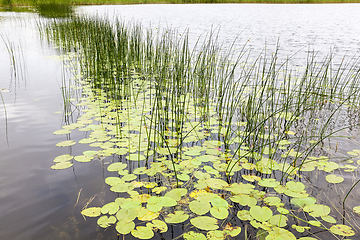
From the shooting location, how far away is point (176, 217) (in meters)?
1.45

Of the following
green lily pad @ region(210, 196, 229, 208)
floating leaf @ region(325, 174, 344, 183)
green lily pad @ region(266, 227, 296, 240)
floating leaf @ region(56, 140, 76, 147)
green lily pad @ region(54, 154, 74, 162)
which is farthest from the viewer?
floating leaf @ region(56, 140, 76, 147)

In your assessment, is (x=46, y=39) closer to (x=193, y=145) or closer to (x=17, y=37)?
(x=17, y=37)

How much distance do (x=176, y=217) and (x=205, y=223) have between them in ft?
0.60

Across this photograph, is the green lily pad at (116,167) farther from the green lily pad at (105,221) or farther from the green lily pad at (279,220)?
the green lily pad at (279,220)

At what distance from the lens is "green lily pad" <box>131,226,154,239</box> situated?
132cm

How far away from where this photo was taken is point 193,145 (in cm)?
237

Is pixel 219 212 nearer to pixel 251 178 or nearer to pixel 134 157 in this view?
pixel 251 178

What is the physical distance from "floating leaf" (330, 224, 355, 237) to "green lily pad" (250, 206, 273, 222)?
1.18 ft

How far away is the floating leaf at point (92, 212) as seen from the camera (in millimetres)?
1473

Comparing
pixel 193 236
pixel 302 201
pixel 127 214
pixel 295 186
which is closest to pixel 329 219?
pixel 302 201

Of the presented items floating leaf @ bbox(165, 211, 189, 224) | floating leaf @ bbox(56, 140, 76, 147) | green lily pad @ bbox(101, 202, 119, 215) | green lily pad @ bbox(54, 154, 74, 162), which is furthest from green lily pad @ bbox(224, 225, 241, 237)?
floating leaf @ bbox(56, 140, 76, 147)

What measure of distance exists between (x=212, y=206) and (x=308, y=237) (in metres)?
0.58

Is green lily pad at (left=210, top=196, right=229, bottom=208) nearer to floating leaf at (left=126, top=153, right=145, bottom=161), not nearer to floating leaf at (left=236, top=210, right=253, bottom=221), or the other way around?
floating leaf at (left=236, top=210, right=253, bottom=221)

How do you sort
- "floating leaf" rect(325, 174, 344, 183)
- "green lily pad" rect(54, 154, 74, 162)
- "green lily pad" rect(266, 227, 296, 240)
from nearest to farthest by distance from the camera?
"green lily pad" rect(266, 227, 296, 240)
"floating leaf" rect(325, 174, 344, 183)
"green lily pad" rect(54, 154, 74, 162)
